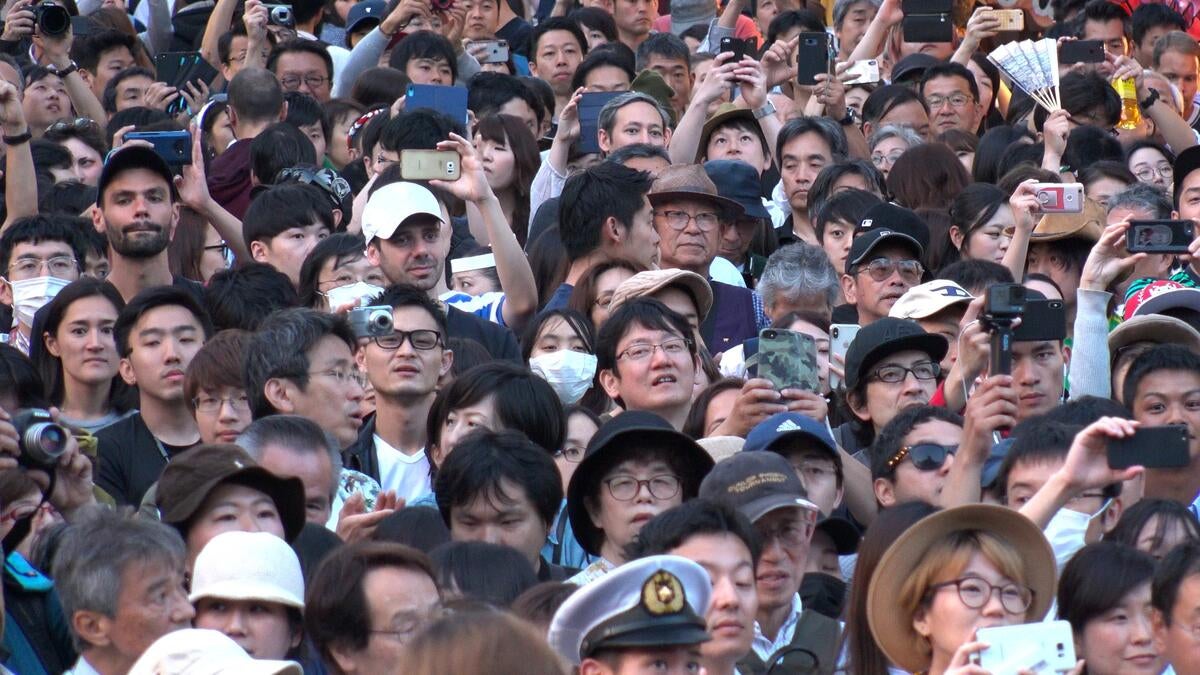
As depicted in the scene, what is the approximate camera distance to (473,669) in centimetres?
346

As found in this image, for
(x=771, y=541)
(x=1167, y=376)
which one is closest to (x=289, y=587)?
(x=771, y=541)

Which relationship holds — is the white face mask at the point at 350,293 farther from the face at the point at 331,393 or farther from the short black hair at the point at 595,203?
the short black hair at the point at 595,203

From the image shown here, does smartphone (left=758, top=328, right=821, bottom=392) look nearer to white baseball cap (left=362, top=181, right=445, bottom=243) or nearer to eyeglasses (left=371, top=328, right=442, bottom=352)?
eyeglasses (left=371, top=328, right=442, bottom=352)

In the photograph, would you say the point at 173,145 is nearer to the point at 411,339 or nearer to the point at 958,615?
the point at 411,339

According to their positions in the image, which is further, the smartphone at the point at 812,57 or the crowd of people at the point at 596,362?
the smartphone at the point at 812,57

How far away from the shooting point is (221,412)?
728cm

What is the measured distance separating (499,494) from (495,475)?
0.17 ft

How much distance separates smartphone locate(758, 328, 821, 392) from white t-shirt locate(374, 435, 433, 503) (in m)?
1.09

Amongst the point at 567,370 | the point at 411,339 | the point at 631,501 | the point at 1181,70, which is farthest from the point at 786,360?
the point at 1181,70

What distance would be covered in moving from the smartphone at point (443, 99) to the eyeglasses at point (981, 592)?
4574 mm

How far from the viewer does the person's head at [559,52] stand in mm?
12805

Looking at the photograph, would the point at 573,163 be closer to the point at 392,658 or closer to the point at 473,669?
the point at 392,658

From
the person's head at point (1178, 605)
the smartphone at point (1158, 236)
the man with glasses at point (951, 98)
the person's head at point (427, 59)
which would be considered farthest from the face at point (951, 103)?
the person's head at point (1178, 605)

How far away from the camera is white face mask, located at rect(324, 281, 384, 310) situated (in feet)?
26.3
